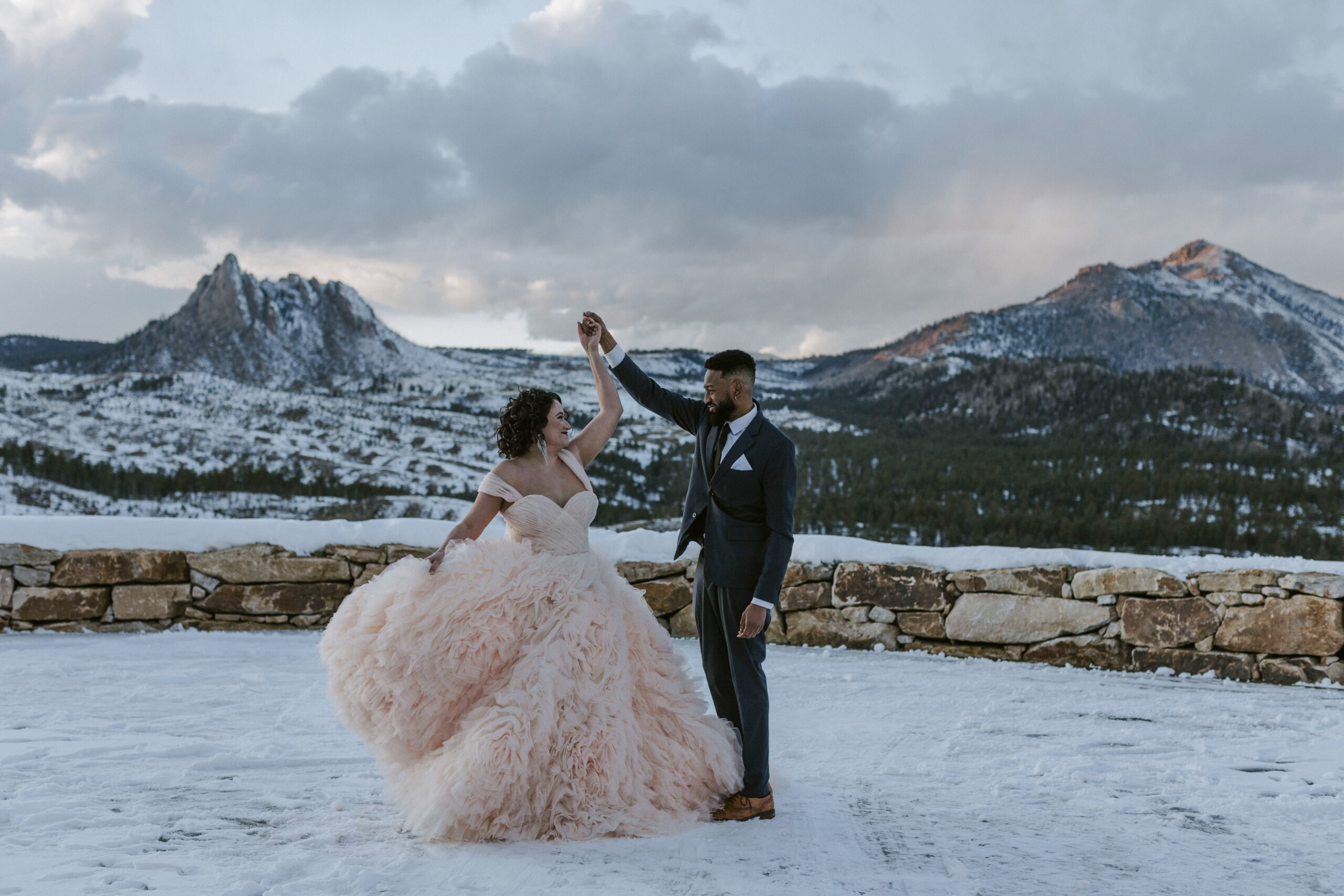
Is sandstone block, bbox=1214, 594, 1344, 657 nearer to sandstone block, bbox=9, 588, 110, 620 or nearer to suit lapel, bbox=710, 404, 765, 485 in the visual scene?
suit lapel, bbox=710, 404, 765, 485

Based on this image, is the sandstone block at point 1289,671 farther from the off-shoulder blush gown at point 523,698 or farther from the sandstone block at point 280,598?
the sandstone block at point 280,598

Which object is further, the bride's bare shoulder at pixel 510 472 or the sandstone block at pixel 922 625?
the sandstone block at pixel 922 625

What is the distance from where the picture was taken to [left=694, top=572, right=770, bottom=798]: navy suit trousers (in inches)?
127

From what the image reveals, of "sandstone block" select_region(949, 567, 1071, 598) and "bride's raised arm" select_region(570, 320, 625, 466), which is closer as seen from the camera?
"bride's raised arm" select_region(570, 320, 625, 466)

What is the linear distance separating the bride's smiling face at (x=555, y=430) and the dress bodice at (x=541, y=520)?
23 cm

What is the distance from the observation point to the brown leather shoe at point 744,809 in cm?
318

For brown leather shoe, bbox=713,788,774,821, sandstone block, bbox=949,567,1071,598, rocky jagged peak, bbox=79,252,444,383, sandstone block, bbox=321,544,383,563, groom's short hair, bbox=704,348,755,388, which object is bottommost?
brown leather shoe, bbox=713,788,774,821

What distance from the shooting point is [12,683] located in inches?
202

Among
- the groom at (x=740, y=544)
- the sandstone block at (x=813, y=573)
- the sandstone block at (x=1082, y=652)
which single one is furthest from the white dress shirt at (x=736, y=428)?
the sandstone block at (x=1082, y=652)

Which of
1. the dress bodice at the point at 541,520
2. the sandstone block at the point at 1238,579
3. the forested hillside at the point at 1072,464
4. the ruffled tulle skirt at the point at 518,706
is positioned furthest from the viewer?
the forested hillside at the point at 1072,464

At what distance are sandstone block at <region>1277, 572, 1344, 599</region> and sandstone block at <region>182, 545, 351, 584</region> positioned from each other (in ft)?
23.8

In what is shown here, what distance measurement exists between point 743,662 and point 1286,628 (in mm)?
4876

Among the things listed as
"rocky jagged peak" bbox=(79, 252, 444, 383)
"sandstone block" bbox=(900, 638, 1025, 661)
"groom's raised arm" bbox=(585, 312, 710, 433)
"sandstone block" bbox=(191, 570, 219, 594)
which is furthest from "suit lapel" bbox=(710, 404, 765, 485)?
"rocky jagged peak" bbox=(79, 252, 444, 383)

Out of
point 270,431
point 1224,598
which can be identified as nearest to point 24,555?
point 1224,598
